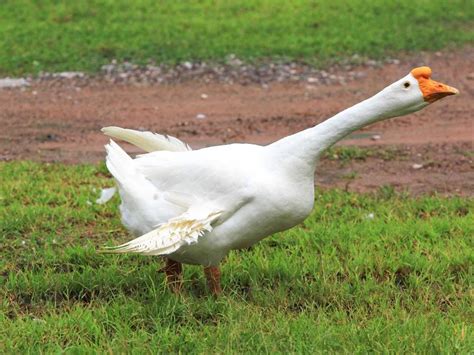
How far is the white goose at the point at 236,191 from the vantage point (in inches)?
163

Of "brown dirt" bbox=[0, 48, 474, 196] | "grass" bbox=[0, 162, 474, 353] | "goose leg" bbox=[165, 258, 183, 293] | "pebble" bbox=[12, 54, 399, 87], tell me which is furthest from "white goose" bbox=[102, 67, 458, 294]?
"pebble" bbox=[12, 54, 399, 87]

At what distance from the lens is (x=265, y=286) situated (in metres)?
4.70

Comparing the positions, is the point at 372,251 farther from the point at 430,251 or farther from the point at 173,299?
the point at 173,299

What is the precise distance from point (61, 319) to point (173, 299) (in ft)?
1.83

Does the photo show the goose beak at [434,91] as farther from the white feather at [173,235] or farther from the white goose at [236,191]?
the white feather at [173,235]

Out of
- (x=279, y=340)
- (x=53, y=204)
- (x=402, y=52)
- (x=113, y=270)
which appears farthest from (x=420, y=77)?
(x=402, y=52)

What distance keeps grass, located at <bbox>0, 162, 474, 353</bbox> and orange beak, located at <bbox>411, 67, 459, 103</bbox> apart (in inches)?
42.1

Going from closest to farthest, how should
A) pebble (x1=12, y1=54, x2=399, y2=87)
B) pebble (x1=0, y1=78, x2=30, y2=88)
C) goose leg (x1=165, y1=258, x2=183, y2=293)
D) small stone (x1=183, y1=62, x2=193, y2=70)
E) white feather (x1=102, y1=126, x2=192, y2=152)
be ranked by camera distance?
goose leg (x1=165, y1=258, x2=183, y2=293), white feather (x1=102, y1=126, x2=192, y2=152), pebble (x1=0, y1=78, x2=30, y2=88), pebble (x1=12, y1=54, x2=399, y2=87), small stone (x1=183, y1=62, x2=193, y2=70)

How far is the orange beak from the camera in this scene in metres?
4.18

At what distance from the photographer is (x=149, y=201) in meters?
4.37

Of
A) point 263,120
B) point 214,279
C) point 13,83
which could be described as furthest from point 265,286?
point 13,83

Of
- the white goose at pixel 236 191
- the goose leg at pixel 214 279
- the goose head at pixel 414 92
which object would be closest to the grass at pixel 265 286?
the goose leg at pixel 214 279

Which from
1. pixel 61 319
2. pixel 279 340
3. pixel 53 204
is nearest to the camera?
pixel 279 340

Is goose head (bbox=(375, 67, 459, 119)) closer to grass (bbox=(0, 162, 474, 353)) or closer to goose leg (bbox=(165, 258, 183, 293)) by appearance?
grass (bbox=(0, 162, 474, 353))
